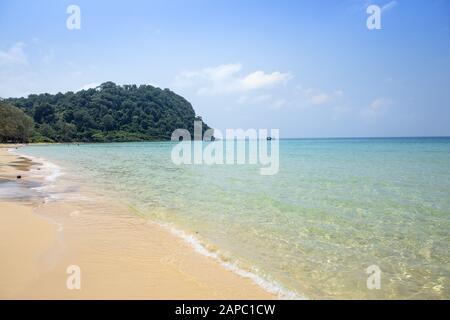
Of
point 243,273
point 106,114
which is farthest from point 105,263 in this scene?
point 106,114

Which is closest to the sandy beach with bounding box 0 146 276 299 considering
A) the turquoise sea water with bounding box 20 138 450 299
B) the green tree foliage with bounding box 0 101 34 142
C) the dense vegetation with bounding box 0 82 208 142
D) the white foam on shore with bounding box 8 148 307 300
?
the white foam on shore with bounding box 8 148 307 300

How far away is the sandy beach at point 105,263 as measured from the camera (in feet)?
16.2

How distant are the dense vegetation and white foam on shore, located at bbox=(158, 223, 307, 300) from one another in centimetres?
12552

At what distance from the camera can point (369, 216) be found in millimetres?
10516

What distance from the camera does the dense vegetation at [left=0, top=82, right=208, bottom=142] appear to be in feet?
451

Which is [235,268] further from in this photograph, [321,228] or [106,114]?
[106,114]

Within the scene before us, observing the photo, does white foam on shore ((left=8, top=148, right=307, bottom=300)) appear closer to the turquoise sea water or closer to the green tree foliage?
the turquoise sea water

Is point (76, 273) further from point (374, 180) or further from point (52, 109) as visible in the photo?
point (52, 109)

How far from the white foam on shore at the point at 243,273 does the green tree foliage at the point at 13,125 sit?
96.8 metres

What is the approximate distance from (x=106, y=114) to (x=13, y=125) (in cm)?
7145

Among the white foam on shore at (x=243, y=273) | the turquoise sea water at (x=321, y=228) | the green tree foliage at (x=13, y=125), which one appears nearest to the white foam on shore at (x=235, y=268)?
the white foam on shore at (x=243, y=273)

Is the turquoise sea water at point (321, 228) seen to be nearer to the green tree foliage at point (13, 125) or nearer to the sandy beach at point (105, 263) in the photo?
the sandy beach at point (105, 263)

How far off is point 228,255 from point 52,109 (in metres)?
160
